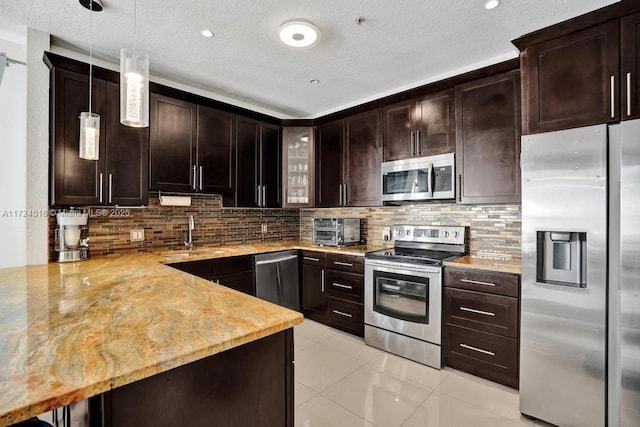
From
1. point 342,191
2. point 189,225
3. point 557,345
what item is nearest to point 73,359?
point 557,345

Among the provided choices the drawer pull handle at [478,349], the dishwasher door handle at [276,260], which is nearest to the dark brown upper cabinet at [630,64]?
the drawer pull handle at [478,349]

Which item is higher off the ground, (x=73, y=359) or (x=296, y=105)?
(x=296, y=105)

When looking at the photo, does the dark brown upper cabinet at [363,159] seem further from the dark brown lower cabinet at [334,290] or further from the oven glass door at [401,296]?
the oven glass door at [401,296]

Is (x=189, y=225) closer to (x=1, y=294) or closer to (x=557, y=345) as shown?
(x=1, y=294)

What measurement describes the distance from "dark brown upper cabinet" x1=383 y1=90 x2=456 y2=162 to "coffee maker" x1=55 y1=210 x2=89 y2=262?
282 centimetres

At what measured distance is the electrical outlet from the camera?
299 cm

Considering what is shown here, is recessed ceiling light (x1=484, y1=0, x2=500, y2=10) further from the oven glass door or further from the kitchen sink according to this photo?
the kitchen sink

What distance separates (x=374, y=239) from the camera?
3723mm

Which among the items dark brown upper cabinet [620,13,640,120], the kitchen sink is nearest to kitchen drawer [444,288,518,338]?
dark brown upper cabinet [620,13,640,120]

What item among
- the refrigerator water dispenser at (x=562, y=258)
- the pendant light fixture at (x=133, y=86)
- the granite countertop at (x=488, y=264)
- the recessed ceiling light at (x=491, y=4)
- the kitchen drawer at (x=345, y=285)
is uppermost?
the recessed ceiling light at (x=491, y=4)

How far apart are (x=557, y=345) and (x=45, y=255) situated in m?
3.61

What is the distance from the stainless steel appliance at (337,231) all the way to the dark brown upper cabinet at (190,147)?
1.12 metres

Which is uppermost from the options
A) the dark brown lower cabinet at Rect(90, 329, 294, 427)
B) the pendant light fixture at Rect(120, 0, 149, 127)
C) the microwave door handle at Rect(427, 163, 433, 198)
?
the pendant light fixture at Rect(120, 0, 149, 127)

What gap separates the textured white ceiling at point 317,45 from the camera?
2.01 meters
